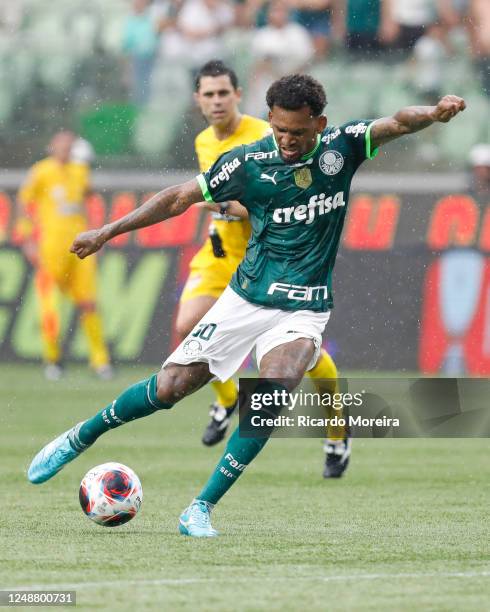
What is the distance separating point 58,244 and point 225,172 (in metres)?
10.4

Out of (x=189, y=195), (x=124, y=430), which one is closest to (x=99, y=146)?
(x=124, y=430)

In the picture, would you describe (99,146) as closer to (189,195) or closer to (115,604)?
(189,195)

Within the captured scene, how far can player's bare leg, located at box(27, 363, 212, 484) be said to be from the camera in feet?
23.5

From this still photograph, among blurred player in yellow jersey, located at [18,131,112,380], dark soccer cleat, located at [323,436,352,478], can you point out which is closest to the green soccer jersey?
dark soccer cleat, located at [323,436,352,478]

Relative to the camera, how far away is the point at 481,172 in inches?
643

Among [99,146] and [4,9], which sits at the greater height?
[4,9]

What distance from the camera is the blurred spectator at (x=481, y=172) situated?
16312mm

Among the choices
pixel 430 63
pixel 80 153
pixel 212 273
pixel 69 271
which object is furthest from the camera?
pixel 430 63

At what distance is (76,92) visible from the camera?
1855 cm

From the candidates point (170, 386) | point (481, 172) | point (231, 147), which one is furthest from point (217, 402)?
point (481, 172)

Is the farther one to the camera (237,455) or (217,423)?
(217,423)

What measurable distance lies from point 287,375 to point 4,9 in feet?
45.1

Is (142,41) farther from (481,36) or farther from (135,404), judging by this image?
(135,404)

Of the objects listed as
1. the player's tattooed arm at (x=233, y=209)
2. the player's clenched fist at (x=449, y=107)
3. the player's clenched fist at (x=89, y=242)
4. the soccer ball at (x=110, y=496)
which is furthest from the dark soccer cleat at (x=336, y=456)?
the player's clenched fist at (x=449, y=107)
